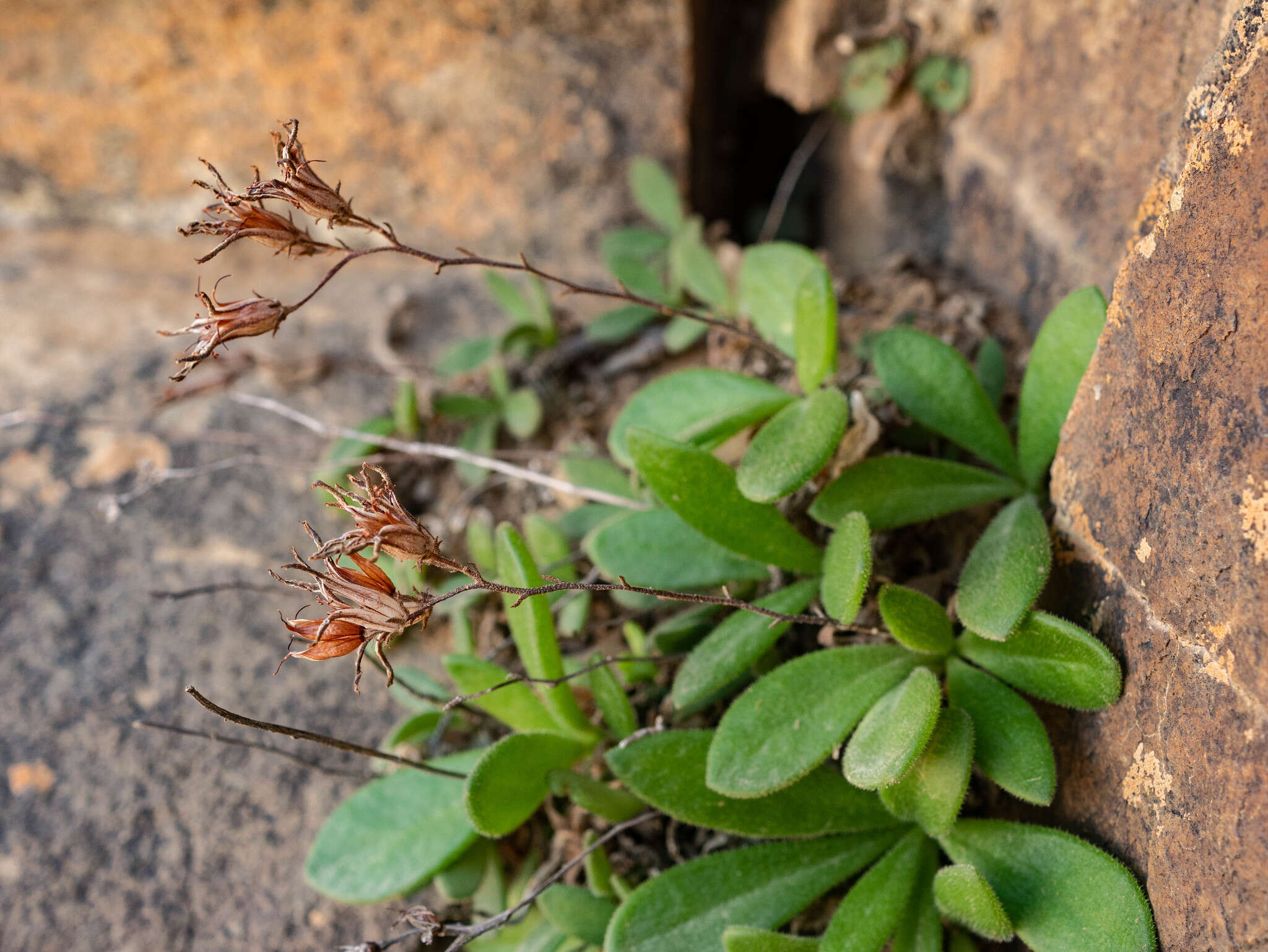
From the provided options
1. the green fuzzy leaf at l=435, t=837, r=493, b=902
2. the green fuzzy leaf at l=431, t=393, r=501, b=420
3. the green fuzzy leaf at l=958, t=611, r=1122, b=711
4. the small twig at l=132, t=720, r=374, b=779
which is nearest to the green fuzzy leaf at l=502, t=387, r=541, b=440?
the green fuzzy leaf at l=431, t=393, r=501, b=420

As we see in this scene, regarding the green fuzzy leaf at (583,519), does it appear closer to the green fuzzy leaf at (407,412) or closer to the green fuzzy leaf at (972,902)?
the green fuzzy leaf at (407,412)

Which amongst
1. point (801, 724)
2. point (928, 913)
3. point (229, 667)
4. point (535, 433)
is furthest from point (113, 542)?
point (928, 913)

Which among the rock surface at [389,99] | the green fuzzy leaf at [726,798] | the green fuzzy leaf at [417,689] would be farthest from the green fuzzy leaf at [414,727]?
the rock surface at [389,99]

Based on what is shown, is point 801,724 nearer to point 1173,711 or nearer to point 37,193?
point 1173,711

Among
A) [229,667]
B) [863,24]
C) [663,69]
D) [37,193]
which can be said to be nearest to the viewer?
[229,667]

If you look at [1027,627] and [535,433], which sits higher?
[1027,627]

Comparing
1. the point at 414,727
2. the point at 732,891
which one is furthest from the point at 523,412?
the point at 732,891
